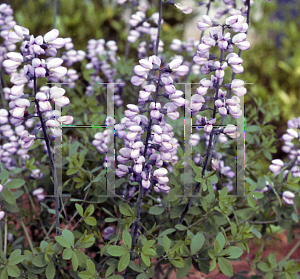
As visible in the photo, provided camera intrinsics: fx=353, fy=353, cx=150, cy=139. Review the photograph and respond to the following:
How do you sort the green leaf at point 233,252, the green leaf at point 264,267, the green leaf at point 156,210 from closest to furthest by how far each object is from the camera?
the green leaf at point 233,252 → the green leaf at point 156,210 → the green leaf at point 264,267

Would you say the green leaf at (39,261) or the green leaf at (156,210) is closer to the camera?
the green leaf at (39,261)

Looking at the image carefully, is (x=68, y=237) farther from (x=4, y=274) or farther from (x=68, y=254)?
(x=4, y=274)

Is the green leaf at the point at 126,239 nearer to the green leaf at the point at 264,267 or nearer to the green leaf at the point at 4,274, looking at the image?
the green leaf at the point at 4,274

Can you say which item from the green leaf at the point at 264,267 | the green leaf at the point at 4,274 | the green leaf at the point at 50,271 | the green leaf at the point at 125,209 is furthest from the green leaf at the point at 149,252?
the green leaf at the point at 264,267

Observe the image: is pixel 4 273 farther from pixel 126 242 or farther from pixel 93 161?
pixel 93 161

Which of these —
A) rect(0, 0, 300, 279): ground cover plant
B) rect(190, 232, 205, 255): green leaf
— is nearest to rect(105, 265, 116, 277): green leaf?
rect(0, 0, 300, 279): ground cover plant

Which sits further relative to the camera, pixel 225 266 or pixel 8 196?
pixel 8 196

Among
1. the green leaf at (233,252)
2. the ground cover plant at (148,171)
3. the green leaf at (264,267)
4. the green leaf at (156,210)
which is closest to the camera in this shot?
the ground cover plant at (148,171)

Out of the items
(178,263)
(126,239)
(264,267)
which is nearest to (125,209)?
(126,239)

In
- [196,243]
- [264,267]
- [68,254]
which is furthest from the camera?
[264,267]

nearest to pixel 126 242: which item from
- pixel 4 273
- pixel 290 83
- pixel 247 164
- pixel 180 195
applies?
pixel 180 195

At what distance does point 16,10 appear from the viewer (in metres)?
3.80

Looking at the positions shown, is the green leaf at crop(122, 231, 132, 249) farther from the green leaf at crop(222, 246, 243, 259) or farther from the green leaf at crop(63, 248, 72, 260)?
the green leaf at crop(222, 246, 243, 259)

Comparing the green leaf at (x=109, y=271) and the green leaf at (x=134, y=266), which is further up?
the green leaf at (x=134, y=266)
